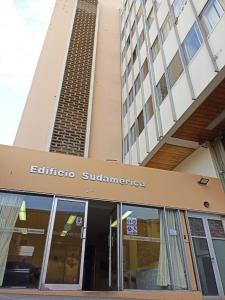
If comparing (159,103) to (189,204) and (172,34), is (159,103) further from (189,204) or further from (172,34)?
(189,204)

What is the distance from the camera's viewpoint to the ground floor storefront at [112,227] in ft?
17.4

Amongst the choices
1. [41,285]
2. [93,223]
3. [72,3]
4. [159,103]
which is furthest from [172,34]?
[72,3]

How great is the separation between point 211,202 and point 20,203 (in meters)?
5.31

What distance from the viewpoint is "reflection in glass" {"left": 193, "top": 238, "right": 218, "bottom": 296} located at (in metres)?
6.12

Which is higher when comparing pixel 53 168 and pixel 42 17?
pixel 42 17

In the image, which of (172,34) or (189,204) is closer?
(189,204)

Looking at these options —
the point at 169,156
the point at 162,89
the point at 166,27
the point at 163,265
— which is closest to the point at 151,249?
the point at 163,265

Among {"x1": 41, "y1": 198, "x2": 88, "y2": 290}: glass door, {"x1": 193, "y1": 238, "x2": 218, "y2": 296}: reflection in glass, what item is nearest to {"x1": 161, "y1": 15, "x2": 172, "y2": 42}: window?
{"x1": 41, "y1": 198, "x2": 88, "y2": 290}: glass door

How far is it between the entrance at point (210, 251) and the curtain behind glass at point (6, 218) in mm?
4535

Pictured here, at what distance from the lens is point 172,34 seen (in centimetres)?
904

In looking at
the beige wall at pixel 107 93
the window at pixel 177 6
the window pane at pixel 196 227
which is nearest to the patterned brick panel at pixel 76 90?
the beige wall at pixel 107 93

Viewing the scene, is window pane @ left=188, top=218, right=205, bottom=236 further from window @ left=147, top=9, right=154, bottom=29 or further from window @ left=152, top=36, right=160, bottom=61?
window @ left=147, top=9, right=154, bottom=29

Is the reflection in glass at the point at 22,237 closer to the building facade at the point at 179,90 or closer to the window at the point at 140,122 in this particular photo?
the building facade at the point at 179,90

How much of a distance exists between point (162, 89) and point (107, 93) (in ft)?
16.3
